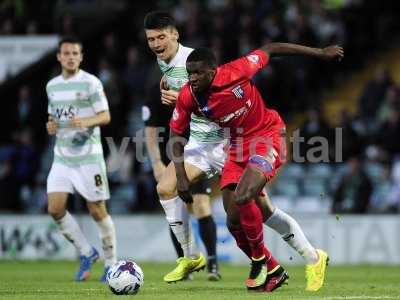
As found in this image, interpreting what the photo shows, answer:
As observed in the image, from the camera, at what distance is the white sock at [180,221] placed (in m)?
11.1

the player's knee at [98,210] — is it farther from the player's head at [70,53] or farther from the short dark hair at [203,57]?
the short dark hair at [203,57]

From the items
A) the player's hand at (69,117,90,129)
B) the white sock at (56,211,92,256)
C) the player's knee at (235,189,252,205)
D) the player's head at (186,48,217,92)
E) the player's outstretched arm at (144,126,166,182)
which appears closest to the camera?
the player's knee at (235,189,252,205)

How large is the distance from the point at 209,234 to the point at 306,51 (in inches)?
109

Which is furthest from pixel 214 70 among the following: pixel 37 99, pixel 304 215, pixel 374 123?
pixel 37 99

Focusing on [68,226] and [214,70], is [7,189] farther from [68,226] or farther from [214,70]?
[214,70]

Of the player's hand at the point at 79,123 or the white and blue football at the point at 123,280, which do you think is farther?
the player's hand at the point at 79,123

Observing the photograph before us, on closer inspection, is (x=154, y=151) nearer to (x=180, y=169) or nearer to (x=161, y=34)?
(x=161, y=34)

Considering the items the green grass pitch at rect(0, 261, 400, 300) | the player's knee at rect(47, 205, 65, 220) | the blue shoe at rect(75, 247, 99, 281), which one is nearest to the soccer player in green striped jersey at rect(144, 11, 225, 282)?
the green grass pitch at rect(0, 261, 400, 300)

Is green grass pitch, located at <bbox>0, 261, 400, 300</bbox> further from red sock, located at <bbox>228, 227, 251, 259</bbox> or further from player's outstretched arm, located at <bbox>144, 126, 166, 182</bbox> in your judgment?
player's outstretched arm, located at <bbox>144, 126, 166, 182</bbox>

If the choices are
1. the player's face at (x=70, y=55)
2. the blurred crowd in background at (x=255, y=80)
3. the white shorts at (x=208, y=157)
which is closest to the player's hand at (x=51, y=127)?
the player's face at (x=70, y=55)

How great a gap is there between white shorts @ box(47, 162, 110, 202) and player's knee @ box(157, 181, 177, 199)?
1375 millimetres

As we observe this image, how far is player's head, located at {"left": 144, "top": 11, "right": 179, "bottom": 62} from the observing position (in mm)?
10961

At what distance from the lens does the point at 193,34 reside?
821 inches

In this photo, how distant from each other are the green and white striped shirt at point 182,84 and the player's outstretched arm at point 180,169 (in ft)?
2.77
